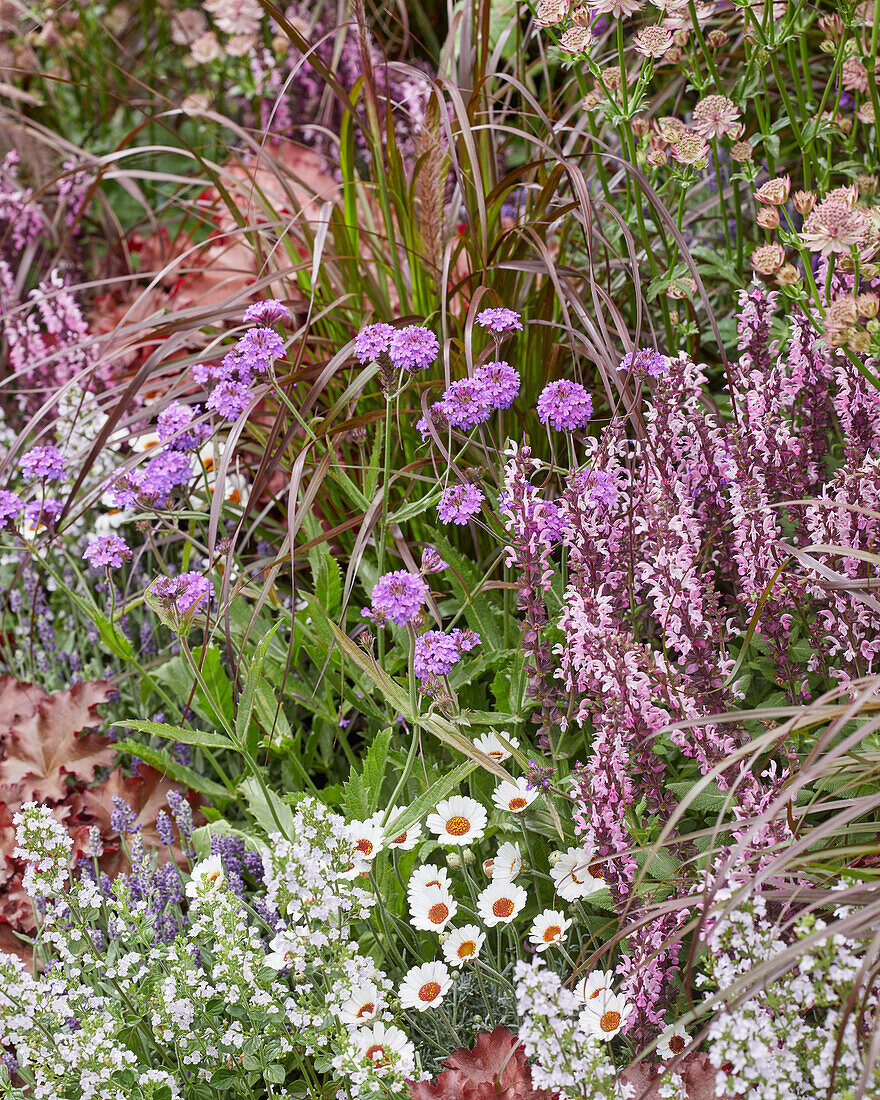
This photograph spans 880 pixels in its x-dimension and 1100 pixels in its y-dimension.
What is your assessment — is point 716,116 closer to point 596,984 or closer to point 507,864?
point 507,864

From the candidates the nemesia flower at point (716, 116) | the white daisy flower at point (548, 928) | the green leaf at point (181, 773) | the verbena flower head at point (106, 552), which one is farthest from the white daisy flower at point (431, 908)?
the nemesia flower at point (716, 116)

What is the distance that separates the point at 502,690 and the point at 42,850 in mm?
814

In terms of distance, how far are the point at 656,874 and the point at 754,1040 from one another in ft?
1.36

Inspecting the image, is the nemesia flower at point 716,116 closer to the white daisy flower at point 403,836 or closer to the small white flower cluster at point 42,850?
the white daisy flower at point 403,836

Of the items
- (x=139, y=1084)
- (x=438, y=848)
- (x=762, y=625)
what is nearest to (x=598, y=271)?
(x=762, y=625)

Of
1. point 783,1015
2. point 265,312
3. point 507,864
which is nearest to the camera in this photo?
point 783,1015

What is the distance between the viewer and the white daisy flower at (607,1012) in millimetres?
1471

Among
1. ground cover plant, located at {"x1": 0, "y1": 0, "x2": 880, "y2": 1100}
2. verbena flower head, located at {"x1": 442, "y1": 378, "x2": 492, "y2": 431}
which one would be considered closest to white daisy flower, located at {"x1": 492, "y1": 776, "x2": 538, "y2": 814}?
ground cover plant, located at {"x1": 0, "y1": 0, "x2": 880, "y2": 1100}

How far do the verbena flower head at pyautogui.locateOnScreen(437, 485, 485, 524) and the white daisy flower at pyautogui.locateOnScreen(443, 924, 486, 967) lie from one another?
2.04 feet

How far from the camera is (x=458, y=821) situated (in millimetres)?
1733

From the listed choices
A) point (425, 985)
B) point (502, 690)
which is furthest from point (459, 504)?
point (425, 985)

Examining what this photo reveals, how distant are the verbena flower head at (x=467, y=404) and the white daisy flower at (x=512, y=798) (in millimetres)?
594

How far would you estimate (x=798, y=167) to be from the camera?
2926 mm

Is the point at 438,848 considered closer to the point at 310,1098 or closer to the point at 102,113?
the point at 310,1098
